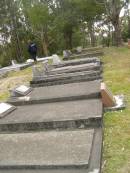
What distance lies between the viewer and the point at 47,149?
14.9 ft

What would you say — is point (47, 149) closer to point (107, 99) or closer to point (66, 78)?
point (107, 99)

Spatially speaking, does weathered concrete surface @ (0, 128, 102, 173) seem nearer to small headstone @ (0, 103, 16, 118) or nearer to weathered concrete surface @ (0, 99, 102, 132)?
weathered concrete surface @ (0, 99, 102, 132)

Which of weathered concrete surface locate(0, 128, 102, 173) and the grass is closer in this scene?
weathered concrete surface locate(0, 128, 102, 173)

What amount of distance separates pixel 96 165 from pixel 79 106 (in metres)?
2.57

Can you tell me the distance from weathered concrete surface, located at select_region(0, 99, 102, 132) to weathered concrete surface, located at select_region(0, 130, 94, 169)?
304 millimetres

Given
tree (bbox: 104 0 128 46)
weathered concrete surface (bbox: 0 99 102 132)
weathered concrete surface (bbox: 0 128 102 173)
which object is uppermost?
tree (bbox: 104 0 128 46)

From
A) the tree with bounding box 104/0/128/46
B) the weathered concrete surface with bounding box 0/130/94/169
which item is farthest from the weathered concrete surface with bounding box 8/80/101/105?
the tree with bounding box 104/0/128/46

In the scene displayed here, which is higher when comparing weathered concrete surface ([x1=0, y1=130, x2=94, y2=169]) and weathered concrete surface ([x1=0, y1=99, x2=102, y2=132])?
weathered concrete surface ([x1=0, y1=99, x2=102, y2=132])

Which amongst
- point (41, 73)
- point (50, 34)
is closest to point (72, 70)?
point (41, 73)

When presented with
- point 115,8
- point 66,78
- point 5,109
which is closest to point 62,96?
point 5,109

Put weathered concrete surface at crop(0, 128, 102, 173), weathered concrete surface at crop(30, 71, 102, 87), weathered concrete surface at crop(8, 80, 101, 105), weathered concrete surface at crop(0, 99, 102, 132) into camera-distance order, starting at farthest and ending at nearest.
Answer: weathered concrete surface at crop(30, 71, 102, 87), weathered concrete surface at crop(8, 80, 101, 105), weathered concrete surface at crop(0, 99, 102, 132), weathered concrete surface at crop(0, 128, 102, 173)

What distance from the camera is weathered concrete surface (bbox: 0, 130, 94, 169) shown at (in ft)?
13.4

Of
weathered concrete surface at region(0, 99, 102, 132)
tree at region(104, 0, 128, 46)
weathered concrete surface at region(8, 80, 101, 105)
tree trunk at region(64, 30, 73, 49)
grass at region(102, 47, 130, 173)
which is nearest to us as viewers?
grass at region(102, 47, 130, 173)

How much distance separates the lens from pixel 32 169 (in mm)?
4105
